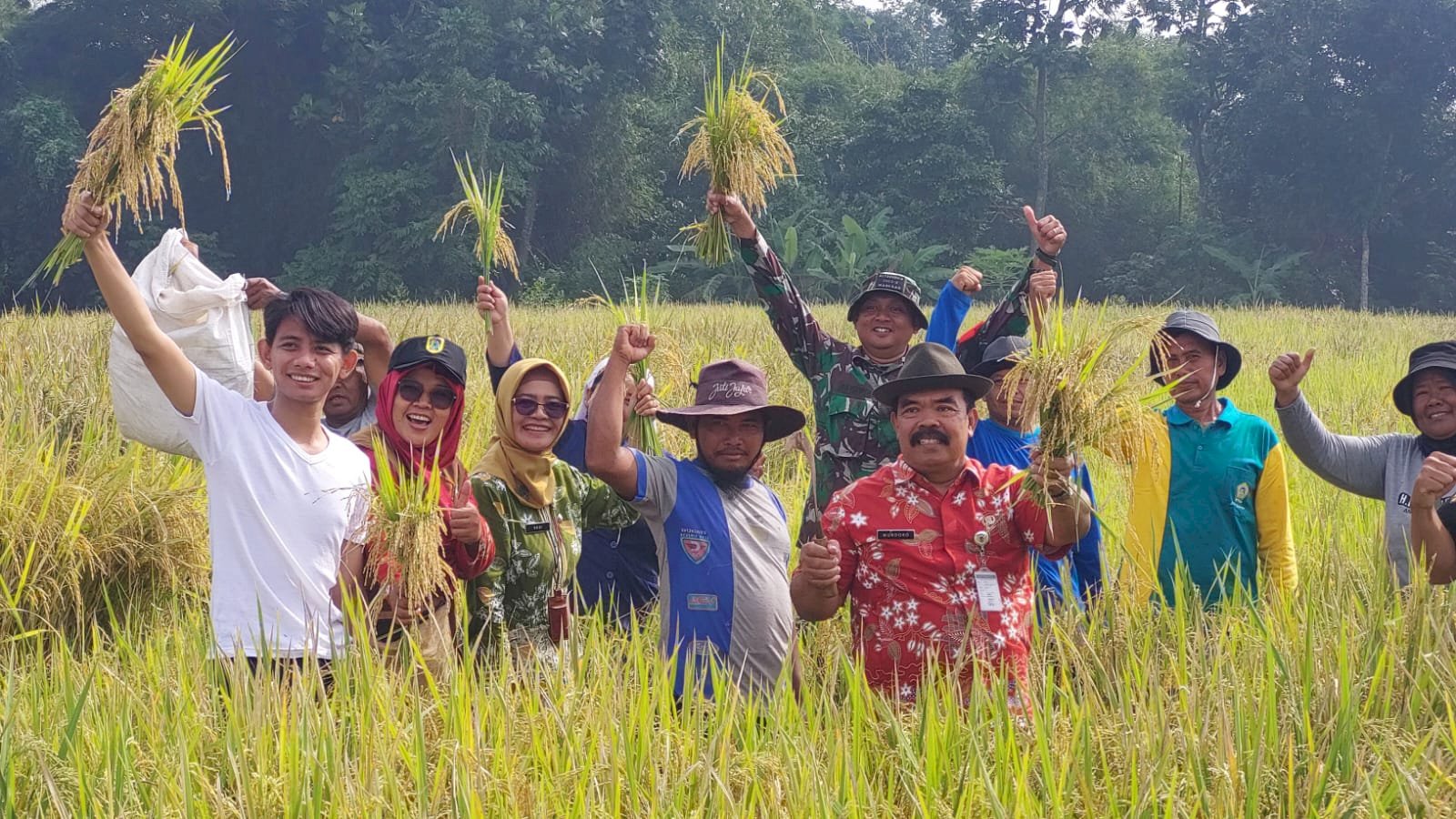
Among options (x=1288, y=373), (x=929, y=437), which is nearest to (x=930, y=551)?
(x=929, y=437)

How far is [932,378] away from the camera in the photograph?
3.28 m

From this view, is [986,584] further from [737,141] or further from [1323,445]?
[737,141]

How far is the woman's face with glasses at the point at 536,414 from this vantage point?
367 centimetres

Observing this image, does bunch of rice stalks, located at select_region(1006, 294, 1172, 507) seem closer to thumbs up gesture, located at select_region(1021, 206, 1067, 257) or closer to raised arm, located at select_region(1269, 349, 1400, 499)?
raised arm, located at select_region(1269, 349, 1400, 499)

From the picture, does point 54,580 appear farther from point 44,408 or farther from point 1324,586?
point 1324,586

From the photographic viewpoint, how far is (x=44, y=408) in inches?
257

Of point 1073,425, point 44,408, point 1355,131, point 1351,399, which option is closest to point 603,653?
point 1073,425

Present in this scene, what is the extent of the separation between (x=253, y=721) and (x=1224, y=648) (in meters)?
2.37

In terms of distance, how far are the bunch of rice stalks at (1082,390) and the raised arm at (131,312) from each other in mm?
1914

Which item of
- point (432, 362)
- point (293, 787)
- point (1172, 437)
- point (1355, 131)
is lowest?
point (293, 787)

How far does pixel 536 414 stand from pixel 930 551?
1.13 meters

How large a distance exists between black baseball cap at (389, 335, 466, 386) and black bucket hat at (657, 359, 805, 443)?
0.56 meters

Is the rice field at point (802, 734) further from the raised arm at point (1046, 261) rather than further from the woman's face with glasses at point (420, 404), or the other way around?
the raised arm at point (1046, 261)

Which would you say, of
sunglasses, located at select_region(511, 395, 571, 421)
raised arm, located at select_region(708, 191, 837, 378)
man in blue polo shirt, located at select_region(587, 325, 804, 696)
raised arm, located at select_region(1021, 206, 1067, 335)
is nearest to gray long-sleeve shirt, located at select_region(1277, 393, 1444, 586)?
A: raised arm, located at select_region(1021, 206, 1067, 335)
